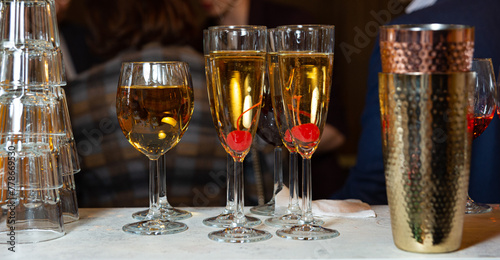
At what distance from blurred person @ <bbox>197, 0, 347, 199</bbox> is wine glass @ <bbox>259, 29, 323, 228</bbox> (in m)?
1.49

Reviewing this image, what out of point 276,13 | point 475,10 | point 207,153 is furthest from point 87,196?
point 475,10

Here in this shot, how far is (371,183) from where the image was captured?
1399 mm

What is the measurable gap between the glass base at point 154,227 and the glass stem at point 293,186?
0.46 ft

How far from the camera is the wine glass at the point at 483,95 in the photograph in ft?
2.68

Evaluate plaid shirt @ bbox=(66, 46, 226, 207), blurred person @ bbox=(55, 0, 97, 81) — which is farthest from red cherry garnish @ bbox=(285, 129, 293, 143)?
blurred person @ bbox=(55, 0, 97, 81)

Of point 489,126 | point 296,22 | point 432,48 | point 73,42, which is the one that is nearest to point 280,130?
point 432,48

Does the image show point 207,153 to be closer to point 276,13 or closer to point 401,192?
point 276,13

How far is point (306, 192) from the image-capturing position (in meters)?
0.67

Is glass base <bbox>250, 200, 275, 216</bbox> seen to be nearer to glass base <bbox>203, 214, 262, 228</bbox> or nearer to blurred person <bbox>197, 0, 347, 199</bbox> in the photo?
glass base <bbox>203, 214, 262, 228</bbox>

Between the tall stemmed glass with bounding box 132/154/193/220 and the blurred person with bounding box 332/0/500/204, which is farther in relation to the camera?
the blurred person with bounding box 332/0/500/204

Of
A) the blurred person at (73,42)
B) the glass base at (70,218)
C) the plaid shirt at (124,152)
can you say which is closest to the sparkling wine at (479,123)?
the glass base at (70,218)

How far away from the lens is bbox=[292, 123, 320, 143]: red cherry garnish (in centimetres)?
66

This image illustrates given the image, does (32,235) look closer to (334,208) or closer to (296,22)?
(334,208)

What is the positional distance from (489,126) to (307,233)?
0.76 m
